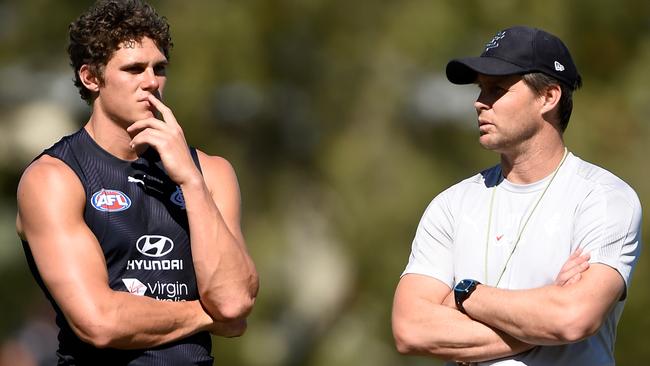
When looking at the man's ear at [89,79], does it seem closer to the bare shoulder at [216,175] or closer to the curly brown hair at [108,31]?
the curly brown hair at [108,31]

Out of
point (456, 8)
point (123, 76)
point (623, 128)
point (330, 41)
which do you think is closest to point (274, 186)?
point (330, 41)

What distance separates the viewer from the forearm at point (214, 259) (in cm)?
506

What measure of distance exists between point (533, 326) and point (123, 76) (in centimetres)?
193

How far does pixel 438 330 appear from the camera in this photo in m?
5.11

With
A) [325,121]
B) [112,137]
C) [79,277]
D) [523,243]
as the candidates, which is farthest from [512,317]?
[325,121]

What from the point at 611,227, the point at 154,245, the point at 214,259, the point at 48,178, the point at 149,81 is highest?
the point at 149,81

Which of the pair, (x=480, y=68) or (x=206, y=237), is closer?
(x=206, y=237)

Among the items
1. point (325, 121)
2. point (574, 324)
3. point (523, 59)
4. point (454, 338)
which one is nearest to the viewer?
point (574, 324)

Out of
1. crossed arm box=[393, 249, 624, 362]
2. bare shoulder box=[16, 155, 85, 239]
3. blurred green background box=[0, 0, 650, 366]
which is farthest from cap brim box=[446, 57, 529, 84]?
blurred green background box=[0, 0, 650, 366]

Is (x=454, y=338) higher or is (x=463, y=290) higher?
(x=463, y=290)

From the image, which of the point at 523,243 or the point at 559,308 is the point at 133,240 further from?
the point at 559,308

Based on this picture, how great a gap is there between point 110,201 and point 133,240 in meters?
0.18

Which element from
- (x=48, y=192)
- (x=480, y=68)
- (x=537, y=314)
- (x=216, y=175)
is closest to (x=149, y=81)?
(x=216, y=175)

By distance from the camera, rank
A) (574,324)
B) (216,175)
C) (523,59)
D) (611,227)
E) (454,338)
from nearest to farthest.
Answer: (574,324)
(611,227)
(454,338)
(523,59)
(216,175)
